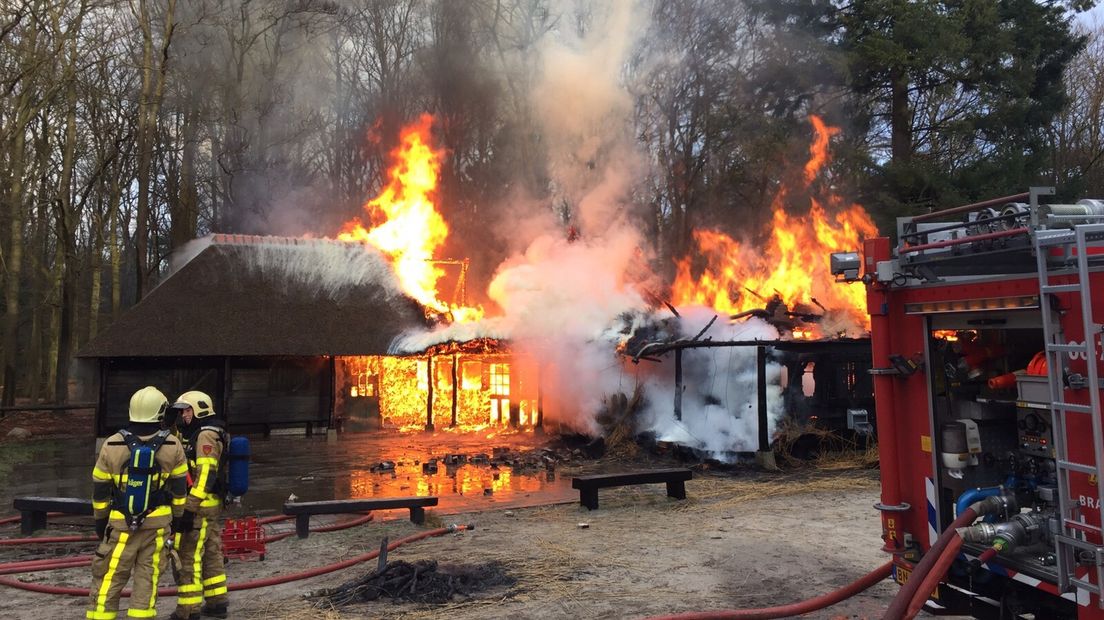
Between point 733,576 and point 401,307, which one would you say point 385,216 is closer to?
point 401,307

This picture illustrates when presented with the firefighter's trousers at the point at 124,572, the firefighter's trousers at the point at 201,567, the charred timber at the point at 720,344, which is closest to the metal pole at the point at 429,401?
the charred timber at the point at 720,344

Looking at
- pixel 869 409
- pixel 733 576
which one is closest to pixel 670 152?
pixel 869 409

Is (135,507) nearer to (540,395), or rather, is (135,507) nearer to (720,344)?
(720,344)

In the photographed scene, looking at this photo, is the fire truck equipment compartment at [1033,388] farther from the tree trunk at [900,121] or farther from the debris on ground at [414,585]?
the tree trunk at [900,121]

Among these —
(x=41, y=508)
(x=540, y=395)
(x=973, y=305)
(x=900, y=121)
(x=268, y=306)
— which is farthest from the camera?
(x=900, y=121)

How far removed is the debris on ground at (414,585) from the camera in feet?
20.9

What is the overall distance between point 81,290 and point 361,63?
62.9 ft

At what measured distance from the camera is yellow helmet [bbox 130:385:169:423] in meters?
5.63

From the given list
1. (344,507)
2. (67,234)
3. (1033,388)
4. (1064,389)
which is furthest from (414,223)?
(1064,389)

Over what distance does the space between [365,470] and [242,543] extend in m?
6.70

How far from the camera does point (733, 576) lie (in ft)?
23.0

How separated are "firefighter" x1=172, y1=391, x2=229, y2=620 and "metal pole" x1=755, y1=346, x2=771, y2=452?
938 centimetres

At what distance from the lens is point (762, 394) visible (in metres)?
13.2

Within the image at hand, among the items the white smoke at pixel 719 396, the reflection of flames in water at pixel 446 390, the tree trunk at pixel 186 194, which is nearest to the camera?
the white smoke at pixel 719 396
